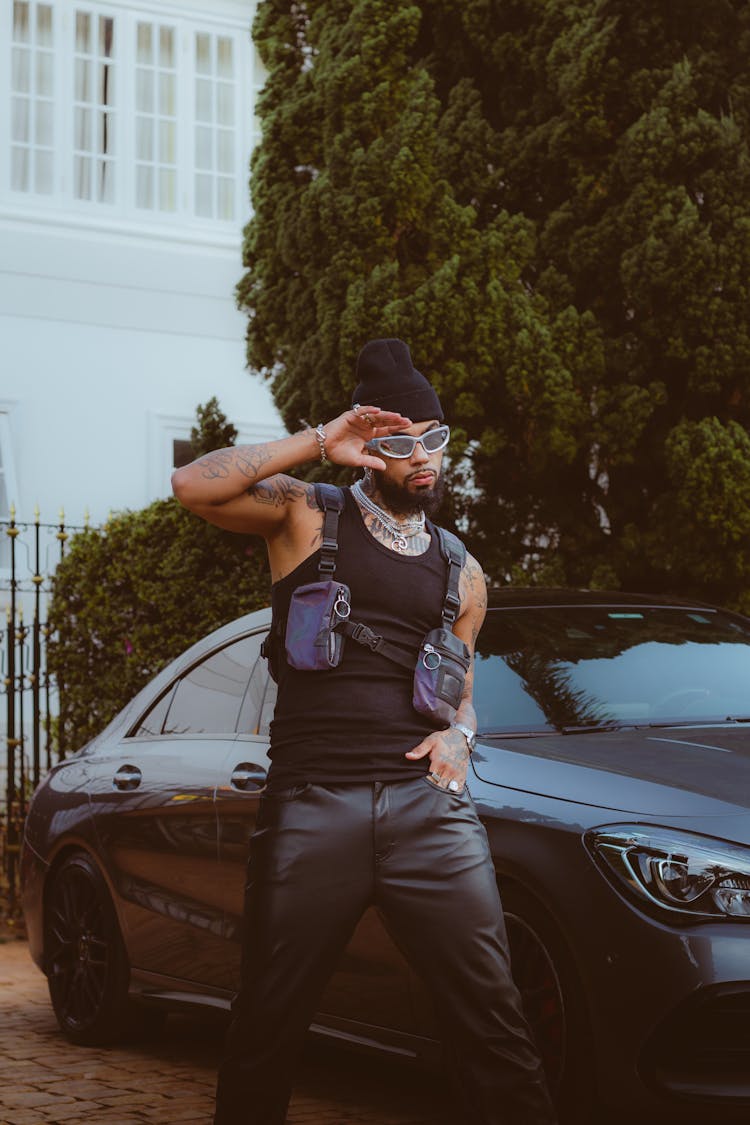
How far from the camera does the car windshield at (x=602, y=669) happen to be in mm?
5301

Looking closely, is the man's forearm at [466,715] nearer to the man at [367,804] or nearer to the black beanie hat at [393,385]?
the man at [367,804]

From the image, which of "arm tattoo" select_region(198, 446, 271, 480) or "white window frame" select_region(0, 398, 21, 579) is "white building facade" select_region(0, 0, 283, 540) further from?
"arm tattoo" select_region(198, 446, 271, 480)

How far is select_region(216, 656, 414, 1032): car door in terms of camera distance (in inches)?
195

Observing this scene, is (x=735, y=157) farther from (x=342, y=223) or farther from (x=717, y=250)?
(x=342, y=223)

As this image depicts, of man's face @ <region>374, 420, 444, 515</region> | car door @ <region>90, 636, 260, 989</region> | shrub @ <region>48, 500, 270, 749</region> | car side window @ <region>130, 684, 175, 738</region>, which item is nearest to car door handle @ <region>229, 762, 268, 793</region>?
car door @ <region>90, 636, 260, 989</region>

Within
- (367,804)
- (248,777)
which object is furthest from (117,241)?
(367,804)

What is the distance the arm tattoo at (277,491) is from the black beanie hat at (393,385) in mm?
248

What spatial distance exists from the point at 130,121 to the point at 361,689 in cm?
1441

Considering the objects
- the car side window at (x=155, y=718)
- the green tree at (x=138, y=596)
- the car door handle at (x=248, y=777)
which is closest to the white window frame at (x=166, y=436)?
the green tree at (x=138, y=596)

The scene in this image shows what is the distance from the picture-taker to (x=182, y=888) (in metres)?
5.92

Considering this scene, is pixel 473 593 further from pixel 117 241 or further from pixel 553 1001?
pixel 117 241

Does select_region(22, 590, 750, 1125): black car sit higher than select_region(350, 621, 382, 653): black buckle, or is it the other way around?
select_region(350, 621, 382, 653): black buckle

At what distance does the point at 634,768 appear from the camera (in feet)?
15.3

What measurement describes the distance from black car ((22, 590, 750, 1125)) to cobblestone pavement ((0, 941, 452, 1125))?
0.20 m
